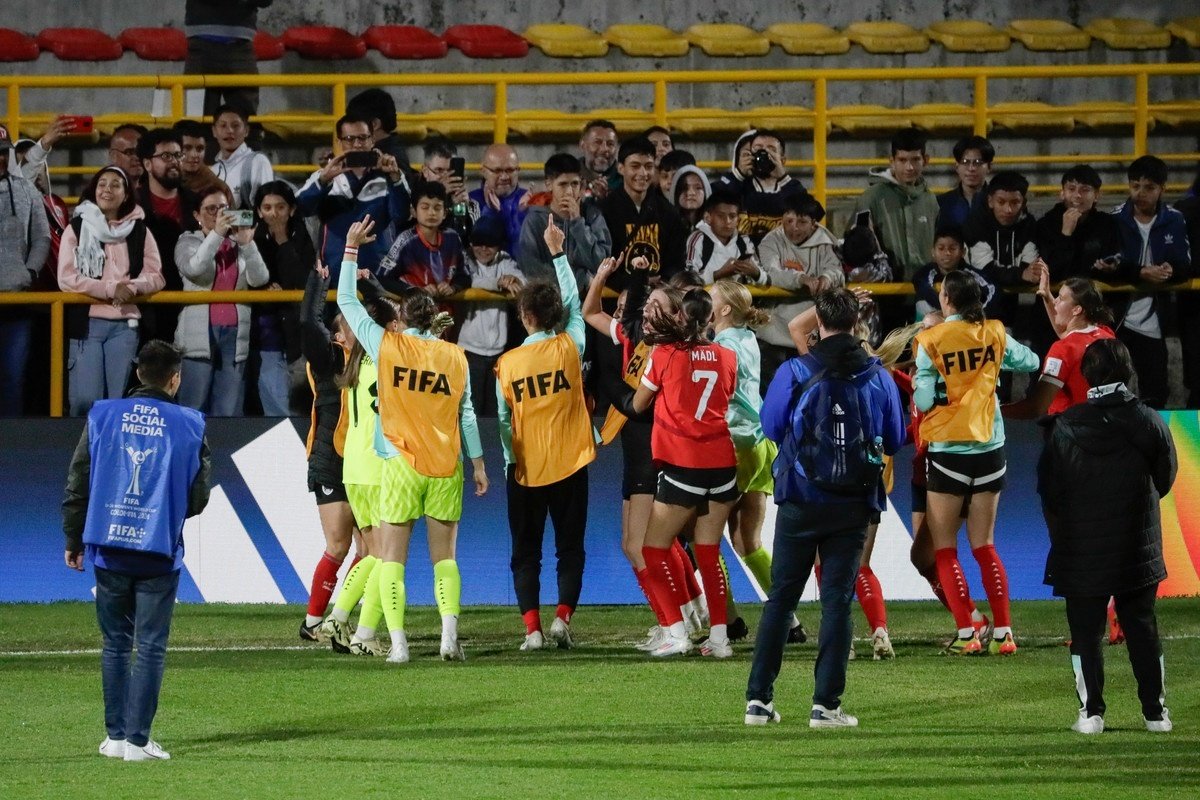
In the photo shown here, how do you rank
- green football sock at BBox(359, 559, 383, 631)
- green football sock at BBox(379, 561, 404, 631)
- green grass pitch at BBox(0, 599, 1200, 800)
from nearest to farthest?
1. green grass pitch at BBox(0, 599, 1200, 800)
2. green football sock at BBox(379, 561, 404, 631)
3. green football sock at BBox(359, 559, 383, 631)

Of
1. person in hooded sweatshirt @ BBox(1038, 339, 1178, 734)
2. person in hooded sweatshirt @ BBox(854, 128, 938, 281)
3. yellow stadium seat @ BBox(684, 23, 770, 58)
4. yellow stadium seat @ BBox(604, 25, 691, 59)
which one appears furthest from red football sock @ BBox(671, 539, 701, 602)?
yellow stadium seat @ BBox(684, 23, 770, 58)

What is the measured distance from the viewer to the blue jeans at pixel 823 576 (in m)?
7.58

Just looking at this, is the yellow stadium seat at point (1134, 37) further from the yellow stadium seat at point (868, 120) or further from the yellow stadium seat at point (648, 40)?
the yellow stadium seat at point (648, 40)

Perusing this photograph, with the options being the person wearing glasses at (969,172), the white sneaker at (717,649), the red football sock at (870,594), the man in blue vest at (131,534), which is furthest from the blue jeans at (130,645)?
the person wearing glasses at (969,172)

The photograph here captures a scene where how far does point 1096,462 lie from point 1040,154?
1278cm

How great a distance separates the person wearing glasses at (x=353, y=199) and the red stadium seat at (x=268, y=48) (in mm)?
7269

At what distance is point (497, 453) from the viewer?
1277 cm

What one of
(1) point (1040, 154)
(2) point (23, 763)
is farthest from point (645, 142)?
(1) point (1040, 154)

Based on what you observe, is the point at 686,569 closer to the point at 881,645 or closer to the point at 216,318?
the point at 881,645

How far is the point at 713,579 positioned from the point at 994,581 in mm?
1570

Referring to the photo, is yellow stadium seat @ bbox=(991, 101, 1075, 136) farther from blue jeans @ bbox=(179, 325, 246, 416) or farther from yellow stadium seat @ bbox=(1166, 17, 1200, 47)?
blue jeans @ bbox=(179, 325, 246, 416)

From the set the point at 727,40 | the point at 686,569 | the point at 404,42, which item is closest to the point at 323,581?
the point at 686,569

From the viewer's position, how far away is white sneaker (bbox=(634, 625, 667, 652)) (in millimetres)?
10227

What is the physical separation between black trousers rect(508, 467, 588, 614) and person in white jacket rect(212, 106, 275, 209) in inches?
168
